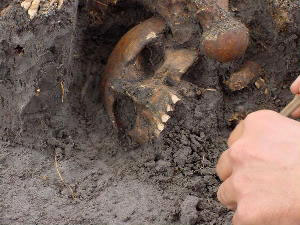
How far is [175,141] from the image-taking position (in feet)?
6.84

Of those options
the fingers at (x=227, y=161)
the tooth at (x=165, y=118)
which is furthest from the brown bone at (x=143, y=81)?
the fingers at (x=227, y=161)

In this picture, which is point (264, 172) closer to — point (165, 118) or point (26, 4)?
point (165, 118)

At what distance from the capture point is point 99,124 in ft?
7.46

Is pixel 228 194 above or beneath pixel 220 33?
beneath

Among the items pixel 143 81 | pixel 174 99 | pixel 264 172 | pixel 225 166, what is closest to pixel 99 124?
pixel 143 81

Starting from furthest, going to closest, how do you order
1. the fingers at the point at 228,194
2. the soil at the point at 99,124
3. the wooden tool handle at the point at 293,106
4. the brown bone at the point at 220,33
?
1. the brown bone at the point at 220,33
2. the soil at the point at 99,124
3. the wooden tool handle at the point at 293,106
4. the fingers at the point at 228,194

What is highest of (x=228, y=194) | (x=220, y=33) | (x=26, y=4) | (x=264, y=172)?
(x=26, y=4)

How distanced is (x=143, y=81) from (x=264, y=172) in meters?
0.80

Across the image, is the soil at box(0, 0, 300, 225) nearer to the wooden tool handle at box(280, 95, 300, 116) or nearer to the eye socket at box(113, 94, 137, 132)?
the eye socket at box(113, 94, 137, 132)

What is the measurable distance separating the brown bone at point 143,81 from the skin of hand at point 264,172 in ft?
1.55

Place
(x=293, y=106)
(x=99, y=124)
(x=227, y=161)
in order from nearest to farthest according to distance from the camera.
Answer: (x=227, y=161) → (x=293, y=106) → (x=99, y=124)

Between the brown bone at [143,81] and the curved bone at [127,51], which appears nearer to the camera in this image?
the brown bone at [143,81]

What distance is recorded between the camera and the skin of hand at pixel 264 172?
1.43 m

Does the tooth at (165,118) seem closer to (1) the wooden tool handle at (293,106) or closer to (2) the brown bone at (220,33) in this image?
(2) the brown bone at (220,33)
